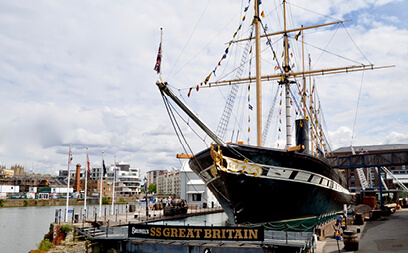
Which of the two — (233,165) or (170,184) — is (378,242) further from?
(170,184)

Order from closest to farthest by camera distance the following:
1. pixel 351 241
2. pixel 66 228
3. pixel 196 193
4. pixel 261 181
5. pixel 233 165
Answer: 1. pixel 351 241
2. pixel 233 165
3. pixel 261 181
4. pixel 66 228
5. pixel 196 193

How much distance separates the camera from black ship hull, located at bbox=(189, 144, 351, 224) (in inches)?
791

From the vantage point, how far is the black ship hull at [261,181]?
20.1 m

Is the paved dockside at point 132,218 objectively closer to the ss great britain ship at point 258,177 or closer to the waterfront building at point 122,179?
the ss great britain ship at point 258,177

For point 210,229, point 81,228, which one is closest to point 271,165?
point 210,229

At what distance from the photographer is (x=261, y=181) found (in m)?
20.4

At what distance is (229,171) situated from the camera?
19891 millimetres

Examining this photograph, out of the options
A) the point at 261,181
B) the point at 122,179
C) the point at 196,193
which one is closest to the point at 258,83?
the point at 261,181

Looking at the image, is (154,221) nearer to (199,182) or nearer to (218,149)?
(218,149)

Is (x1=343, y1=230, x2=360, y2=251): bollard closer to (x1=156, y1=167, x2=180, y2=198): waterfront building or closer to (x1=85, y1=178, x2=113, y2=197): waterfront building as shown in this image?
(x1=85, y1=178, x2=113, y2=197): waterfront building

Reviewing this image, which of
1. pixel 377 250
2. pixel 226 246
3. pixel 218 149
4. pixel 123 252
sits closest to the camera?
pixel 377 250

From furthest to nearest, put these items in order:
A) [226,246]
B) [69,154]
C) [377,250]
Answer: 1. [69,154]
2. [226,246]
3. [377,250]

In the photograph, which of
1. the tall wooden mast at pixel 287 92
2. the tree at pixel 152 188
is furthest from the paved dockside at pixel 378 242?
the tree at pixel 152 188

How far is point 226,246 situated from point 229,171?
507 centimetres
